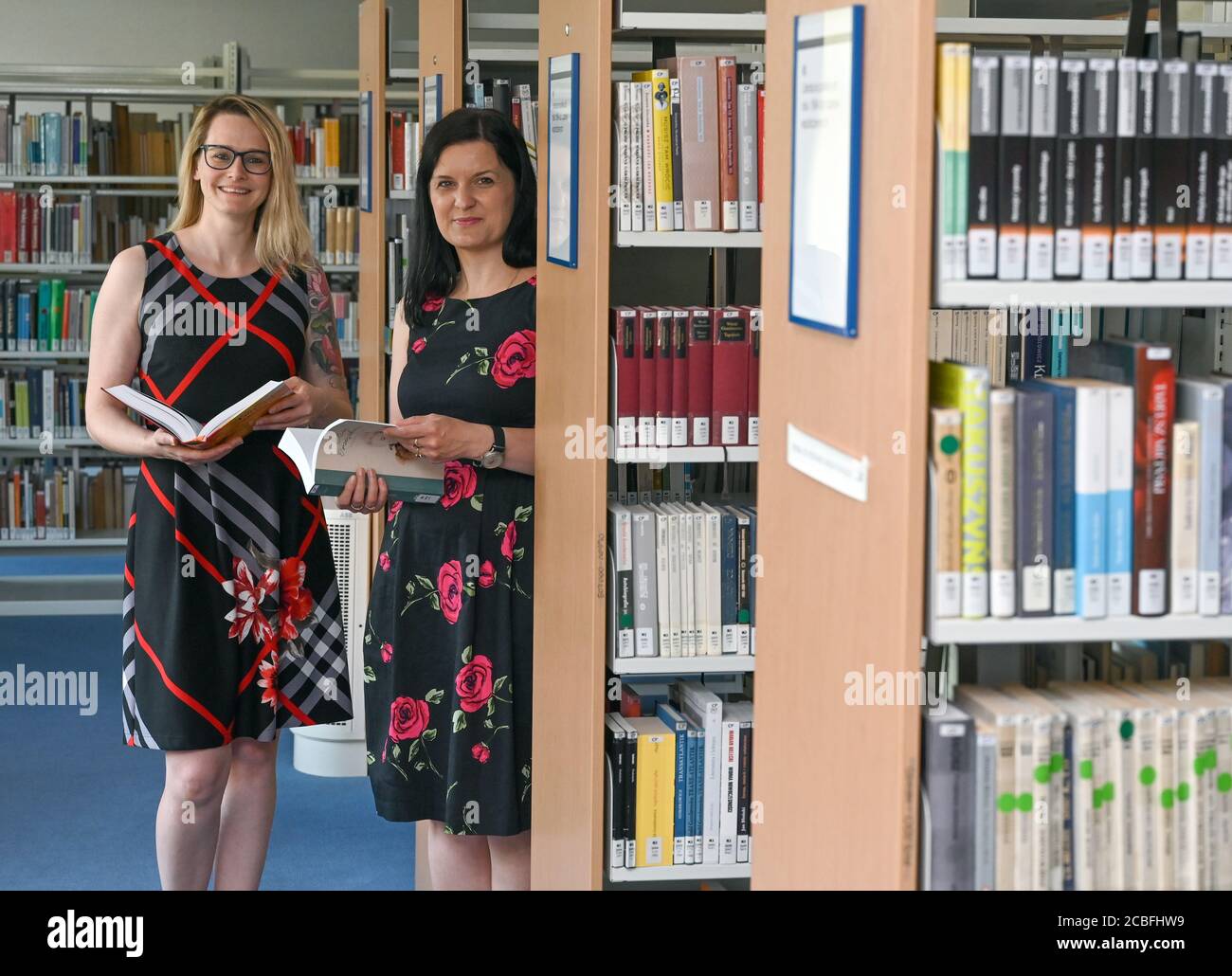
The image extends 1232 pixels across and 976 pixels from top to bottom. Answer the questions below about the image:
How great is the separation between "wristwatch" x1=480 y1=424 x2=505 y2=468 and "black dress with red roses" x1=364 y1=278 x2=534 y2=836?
0.03 meters

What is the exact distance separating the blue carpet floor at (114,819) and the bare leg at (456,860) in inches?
34.3

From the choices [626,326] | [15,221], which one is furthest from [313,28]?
[626,326]

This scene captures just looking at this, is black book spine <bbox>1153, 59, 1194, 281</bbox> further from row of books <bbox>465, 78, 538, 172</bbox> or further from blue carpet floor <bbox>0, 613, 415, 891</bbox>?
blue carpet floor <bbox>0, 613, 415, 891</bbox>

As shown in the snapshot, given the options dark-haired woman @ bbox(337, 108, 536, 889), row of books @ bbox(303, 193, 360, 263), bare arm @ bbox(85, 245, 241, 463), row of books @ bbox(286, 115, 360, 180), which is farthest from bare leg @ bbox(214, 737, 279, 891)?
row of books @ bbox(286, 115, 360, 180)

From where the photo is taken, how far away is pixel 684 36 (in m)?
2.92

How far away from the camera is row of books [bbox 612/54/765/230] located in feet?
8.38

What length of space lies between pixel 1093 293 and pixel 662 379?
1.06 m

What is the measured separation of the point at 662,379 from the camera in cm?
261

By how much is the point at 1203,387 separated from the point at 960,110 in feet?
1.37

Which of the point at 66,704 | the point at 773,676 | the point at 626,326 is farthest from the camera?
the point at 66,704

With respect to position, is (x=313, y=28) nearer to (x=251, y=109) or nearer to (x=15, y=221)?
(x=15, y=221)

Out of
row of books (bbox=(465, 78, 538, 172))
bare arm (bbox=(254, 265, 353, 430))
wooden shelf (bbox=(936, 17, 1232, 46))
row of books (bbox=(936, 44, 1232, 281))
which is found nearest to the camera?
row of books (bbox=(936, 44, 1232, 281))

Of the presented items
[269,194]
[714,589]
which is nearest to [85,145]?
[269,194]

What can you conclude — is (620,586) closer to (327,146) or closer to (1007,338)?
(1007,338)
